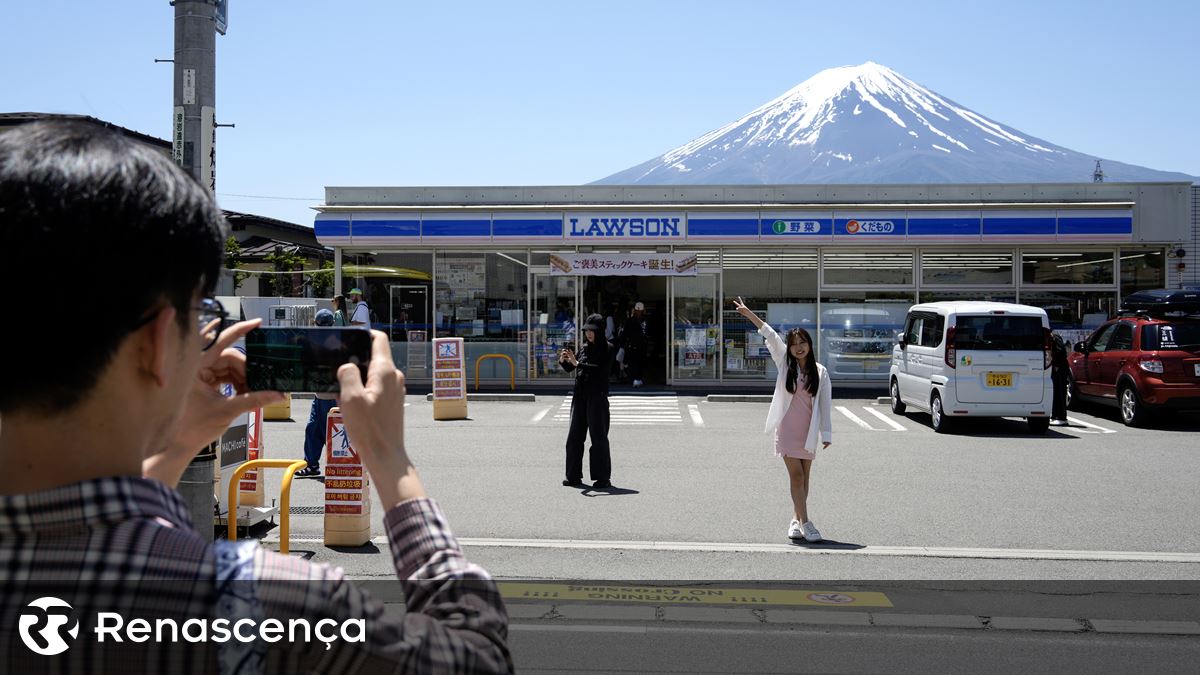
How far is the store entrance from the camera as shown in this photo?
24172mm

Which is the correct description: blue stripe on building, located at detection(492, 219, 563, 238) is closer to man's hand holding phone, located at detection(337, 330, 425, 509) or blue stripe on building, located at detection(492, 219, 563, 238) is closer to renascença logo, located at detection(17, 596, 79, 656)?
man's hand holding phone, located at detection(337, 330, 425, 509)

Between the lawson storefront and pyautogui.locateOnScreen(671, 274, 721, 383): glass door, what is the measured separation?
33mm

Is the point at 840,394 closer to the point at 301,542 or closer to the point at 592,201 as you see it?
the point at 592,201

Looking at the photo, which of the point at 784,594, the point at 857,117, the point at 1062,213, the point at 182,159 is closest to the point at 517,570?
the point at 784,594

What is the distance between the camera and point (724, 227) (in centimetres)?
2336

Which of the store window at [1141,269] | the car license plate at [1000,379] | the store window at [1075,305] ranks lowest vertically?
the car license plate at [1000,379]

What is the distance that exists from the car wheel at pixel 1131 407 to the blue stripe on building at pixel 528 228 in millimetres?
12143

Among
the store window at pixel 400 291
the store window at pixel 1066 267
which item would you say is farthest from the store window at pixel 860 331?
the store window at pixel 400 291

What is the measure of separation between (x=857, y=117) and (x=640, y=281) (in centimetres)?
13631

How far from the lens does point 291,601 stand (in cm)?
117

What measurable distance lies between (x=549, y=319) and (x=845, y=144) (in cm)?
13180

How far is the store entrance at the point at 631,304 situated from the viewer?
2417 cm

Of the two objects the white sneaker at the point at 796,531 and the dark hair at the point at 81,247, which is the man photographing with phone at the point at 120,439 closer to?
the dark hair at the point at 81,247

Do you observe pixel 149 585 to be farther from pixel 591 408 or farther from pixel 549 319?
pixel 549 319
